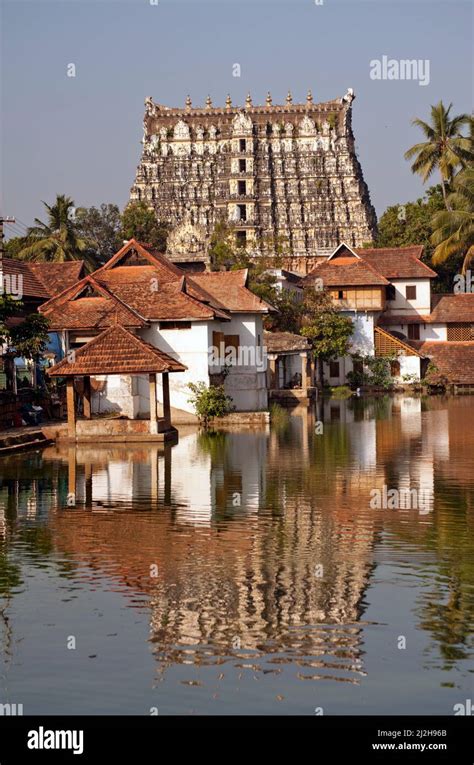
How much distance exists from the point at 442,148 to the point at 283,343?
29794mm

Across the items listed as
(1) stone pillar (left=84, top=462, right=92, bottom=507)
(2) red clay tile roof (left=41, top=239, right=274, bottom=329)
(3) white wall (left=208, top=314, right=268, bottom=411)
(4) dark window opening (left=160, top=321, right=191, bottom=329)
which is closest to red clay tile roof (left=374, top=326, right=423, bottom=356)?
(2) red clay tile roof (left=41, top=239, right=274, bottom=329)

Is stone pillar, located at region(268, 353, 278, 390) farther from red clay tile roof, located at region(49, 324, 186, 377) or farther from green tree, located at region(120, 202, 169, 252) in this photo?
green tree, located at region(120, 202, 169, 252)

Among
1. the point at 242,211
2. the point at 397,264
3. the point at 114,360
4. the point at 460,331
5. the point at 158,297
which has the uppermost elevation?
the point at 242,211

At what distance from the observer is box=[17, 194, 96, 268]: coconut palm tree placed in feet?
218

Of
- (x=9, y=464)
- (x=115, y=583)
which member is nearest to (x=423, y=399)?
(x=9, y=464)

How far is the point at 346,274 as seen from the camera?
6244 cm

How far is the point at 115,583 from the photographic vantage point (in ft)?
49.1

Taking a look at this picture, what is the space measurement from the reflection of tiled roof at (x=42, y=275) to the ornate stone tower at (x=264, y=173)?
188 ft

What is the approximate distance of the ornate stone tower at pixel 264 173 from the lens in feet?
347

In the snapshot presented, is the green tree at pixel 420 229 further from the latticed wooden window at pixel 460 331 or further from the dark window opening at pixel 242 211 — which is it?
the dark window opening at pixel 242 211

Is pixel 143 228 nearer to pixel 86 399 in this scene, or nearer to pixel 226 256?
pixel 226 256

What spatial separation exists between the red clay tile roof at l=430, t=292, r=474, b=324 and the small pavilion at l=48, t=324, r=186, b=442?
1338 inches

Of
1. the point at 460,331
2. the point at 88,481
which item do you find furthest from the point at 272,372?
the point at 88,481

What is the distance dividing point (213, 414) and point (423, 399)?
1760cm
